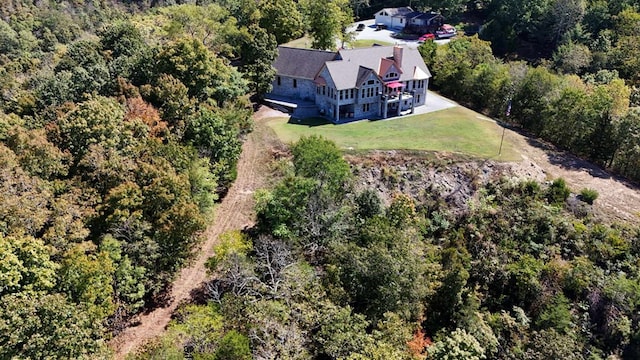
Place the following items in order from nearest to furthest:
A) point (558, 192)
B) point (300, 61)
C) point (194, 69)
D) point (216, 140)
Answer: point (216, 140) < point (558, 192) < point (194, 69) < point (300, 61)

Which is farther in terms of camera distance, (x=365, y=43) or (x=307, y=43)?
(x=365, y=43)

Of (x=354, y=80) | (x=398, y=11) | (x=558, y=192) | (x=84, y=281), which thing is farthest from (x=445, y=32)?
(x=84, y=281)

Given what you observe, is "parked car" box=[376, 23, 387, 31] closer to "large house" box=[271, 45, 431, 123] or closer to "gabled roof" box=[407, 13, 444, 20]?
"gabled roof" box=[407, 13, 444, 20]

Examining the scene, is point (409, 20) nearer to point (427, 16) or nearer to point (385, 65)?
point (427, 16)

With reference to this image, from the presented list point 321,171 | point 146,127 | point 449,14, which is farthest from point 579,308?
point 449,14

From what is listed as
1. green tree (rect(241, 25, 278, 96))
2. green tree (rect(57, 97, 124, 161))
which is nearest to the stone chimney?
green tree (rect(241, 25, 278, 96))

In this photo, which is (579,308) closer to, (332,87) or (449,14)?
(332,87)

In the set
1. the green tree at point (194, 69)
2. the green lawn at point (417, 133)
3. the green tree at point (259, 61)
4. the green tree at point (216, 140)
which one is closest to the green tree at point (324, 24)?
the green tree at point (259, 61)
